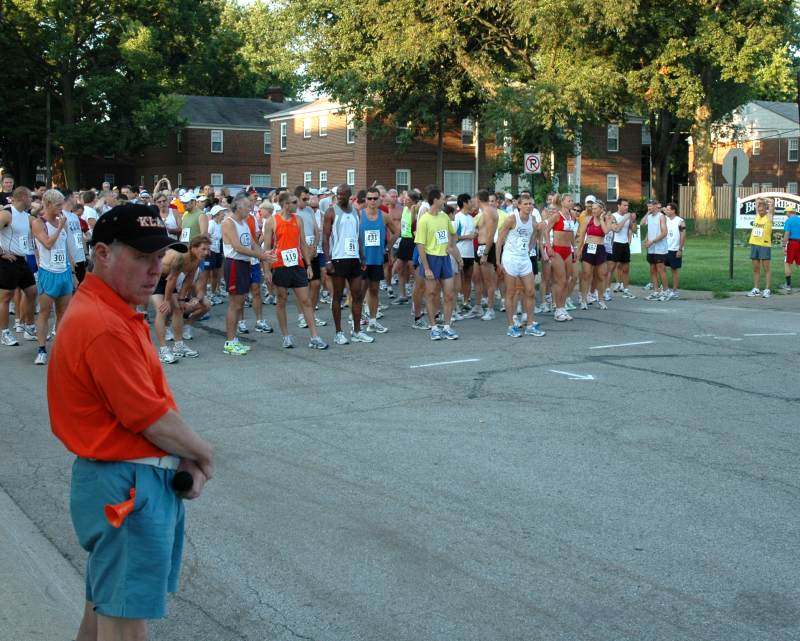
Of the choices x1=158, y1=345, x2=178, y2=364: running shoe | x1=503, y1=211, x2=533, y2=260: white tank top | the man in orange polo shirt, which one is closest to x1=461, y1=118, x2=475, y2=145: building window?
x1=503, y1=211, x2=533, y2=260: white tank top

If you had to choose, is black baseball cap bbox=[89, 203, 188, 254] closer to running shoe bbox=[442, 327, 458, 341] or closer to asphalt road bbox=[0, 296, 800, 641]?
asphalt road bbox=[0, 296, 800, 641]

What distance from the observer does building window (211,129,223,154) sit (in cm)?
6744

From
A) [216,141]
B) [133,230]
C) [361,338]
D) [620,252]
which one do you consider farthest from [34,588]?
[216,141]

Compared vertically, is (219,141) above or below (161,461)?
above

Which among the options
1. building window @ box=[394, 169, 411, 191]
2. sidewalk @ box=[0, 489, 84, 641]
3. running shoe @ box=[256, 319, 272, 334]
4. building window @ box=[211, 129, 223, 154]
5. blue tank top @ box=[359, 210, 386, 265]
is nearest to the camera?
sidewalk @ box=[0, 489, 84, 641]

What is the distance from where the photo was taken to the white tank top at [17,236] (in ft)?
45.0

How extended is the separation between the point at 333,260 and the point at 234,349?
6.56 feet

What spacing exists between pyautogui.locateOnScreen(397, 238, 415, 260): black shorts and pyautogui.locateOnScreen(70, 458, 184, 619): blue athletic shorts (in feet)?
48.7

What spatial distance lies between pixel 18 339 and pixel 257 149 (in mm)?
55911

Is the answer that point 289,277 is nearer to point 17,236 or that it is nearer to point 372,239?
point 372,239

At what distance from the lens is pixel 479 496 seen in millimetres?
6590

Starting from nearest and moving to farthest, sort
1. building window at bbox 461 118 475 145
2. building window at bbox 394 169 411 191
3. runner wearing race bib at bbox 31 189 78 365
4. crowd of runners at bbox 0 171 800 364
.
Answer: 1. runner wearing race bib at bbox 31 189 78 365
2. crowd of runners at bbox 0 171 800 364
3. building window at bbox 394 169 411 191
4. building window at bbox 461 118 475 145

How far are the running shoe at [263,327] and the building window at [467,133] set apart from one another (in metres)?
40.5

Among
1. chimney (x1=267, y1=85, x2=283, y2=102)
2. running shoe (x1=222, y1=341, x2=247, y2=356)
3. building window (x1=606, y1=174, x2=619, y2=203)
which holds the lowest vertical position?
running shoe (x1=222, y1=341, x2=247, y2=356)
